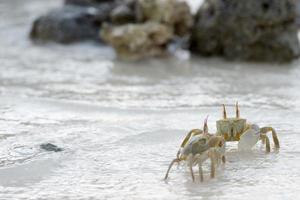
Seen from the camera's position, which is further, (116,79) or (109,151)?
(116,79)

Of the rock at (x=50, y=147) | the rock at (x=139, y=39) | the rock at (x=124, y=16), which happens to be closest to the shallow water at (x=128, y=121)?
the rock at (x=50, y=147)

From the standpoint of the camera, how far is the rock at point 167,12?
900cm

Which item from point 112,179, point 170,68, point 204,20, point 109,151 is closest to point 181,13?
point 204,20

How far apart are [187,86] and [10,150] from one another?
2.90 metres

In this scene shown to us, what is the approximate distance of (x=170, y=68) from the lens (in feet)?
27.6

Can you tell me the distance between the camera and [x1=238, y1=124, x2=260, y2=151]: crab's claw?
4.54 metres

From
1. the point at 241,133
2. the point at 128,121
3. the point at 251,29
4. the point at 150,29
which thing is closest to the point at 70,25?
the point at 150,29

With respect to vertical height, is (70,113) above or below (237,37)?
below

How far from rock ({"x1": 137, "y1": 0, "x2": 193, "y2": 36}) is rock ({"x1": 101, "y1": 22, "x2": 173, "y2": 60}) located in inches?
4.4

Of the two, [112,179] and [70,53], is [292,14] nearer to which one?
[70,53]

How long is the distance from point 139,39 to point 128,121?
3334 millimetres

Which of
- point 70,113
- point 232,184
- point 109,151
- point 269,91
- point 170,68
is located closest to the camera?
point 232,184

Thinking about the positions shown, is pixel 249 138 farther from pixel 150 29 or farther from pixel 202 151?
pixel 150 29

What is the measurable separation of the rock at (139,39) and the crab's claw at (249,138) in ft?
14.2
